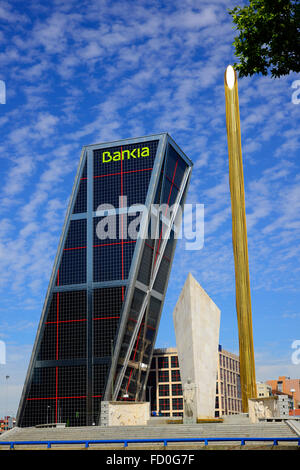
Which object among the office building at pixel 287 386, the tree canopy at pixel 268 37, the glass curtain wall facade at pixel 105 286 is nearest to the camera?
the tree canopy at pixel 268 37

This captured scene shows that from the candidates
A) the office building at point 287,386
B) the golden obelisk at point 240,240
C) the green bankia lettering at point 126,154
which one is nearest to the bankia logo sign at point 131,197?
the green bankia lettering at point 126,154

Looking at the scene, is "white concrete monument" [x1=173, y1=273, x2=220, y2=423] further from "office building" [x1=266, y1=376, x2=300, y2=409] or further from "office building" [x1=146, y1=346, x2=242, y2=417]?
"office building" [x1=266, y1=376, x2=300, y2=409]

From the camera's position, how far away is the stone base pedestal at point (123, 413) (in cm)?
4241

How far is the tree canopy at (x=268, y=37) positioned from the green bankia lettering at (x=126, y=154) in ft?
259

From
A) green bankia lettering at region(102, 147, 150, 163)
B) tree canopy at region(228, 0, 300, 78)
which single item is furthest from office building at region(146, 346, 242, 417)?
tree canopy at region(228, 0, 300, 78)

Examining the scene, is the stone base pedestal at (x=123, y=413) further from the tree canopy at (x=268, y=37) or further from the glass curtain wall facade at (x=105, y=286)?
the glass curtain wall facade at (x=105, y=286)

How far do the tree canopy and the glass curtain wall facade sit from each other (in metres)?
72.4

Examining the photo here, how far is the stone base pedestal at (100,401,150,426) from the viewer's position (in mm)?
42406

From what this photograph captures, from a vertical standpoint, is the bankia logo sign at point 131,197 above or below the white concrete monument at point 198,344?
above

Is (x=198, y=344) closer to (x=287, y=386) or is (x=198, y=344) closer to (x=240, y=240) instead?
(x=240, y=240)

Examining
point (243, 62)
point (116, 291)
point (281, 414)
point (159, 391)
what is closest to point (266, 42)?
point (243, 62)

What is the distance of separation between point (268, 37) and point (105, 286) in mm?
76382
